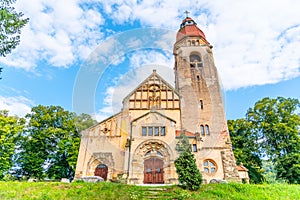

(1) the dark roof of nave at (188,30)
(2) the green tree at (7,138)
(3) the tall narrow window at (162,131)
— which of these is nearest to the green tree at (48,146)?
(2) the green tree at (7,138)

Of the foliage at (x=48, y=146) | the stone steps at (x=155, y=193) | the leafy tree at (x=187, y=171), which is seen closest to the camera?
the stone steps at (x=155, y=193)

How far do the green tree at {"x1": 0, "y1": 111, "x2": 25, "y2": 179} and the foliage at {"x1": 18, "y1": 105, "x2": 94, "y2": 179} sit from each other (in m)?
1.05

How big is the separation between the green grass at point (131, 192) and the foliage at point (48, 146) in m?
12.5

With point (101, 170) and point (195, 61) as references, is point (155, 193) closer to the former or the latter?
point (101, 170)

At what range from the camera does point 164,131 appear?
728 inches

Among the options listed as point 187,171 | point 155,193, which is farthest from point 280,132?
point 155,193

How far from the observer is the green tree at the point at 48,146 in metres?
24.1

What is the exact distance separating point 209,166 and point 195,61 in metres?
13.6

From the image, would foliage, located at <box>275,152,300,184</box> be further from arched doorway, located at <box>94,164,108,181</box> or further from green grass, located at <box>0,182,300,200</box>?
arched doorway, located at <box>94,164,108,181</box>

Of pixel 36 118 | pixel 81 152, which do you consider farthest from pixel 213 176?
pixel 36 118

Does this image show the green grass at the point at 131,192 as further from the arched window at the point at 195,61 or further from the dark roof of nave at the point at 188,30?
the dark roof of nave at the point at 188,30

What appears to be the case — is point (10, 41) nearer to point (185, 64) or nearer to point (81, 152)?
point (81, 152)

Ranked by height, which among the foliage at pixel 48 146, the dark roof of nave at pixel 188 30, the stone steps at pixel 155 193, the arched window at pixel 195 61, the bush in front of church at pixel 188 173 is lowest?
the stone steps at pixel 155 193

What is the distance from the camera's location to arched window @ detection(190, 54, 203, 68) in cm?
2584
